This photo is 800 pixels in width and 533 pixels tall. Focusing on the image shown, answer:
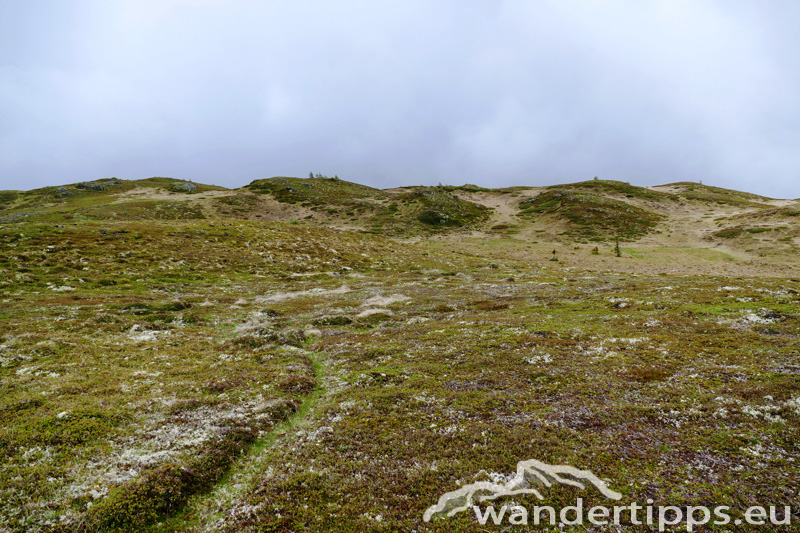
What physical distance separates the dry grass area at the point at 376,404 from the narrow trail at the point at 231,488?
0.05 meters

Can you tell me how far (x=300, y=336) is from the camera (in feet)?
75.7

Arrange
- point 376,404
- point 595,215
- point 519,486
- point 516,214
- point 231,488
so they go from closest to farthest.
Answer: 1. point 519,486
2. point 231,488
3. point 376,404
4. point 595,215
5. point 516,214

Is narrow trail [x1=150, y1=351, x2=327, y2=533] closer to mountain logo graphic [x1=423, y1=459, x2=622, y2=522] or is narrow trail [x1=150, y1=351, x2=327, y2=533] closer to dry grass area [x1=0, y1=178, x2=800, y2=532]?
dry grass area [x1=0, y1=178, x2=800, y2=532]

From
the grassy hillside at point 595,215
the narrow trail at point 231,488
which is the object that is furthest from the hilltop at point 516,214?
the narrow trail at point 231,488

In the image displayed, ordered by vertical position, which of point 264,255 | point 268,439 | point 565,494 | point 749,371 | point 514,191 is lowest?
point 268,439

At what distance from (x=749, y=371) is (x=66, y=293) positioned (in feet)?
173

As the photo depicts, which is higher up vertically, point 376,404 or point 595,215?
point 595,215

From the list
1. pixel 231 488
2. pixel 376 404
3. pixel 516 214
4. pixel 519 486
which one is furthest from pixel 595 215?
pixel 231 488

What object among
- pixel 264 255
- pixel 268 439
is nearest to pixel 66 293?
pixel 264 255

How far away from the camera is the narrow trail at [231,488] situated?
756cm

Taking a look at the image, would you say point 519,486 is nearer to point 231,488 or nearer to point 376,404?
point 376,404

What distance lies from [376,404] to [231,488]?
541 cm

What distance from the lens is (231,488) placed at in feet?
28.7

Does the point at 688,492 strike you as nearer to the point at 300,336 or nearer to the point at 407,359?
the point at 407,359
